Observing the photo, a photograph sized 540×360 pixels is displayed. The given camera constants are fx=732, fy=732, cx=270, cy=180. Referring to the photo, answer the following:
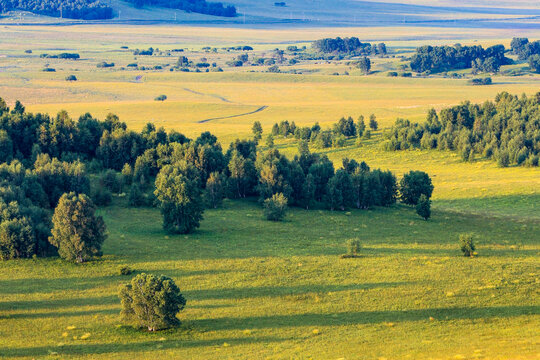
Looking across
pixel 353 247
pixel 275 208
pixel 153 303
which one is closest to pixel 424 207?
pixel 275 208

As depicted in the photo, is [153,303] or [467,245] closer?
[153,303]

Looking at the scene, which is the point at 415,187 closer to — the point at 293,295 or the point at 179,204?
the point at 179,204

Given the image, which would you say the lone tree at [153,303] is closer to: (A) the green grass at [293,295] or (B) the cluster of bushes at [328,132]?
(A) the green grass at [293,295]

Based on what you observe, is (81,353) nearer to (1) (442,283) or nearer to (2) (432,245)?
(1) (442,283)

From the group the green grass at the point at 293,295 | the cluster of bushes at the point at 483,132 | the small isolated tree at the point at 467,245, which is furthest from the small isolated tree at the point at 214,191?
the cluster of bushes at the point at 483,132

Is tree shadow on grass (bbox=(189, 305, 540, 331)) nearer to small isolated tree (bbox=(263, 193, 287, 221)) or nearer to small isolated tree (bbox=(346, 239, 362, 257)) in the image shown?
small isolated tree (bbox=(346, 239, 362, 257))

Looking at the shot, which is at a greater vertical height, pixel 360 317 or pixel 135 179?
pixel 135 179
